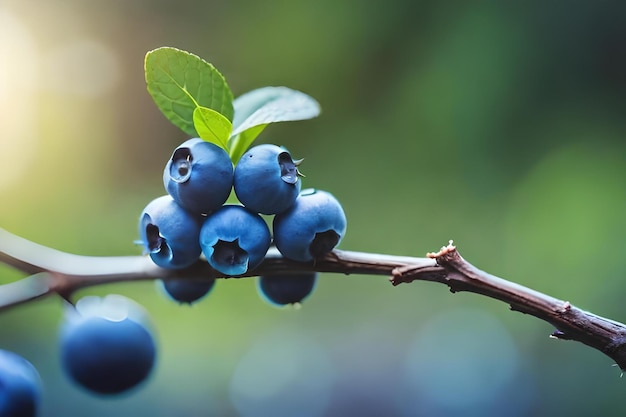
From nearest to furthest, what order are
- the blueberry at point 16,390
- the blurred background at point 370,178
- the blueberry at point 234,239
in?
the blueberry at point 234,239, the blueberry at point 16,390, the blurred background at point 370,178

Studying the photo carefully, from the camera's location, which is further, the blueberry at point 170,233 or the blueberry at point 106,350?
the blueberry at point 106,350

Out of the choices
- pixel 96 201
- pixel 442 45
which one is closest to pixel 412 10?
pixel 442 45

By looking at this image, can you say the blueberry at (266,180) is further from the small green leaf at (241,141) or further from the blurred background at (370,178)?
A: the blurred background at (370,178)

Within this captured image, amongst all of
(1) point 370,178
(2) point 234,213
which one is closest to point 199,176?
(2) point 234,213

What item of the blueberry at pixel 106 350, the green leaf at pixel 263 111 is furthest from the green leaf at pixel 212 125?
the blueberry at pixel 106 350

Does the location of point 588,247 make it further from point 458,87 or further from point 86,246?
point 86,246

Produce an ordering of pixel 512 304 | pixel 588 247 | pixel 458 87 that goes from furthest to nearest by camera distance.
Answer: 1. pixel 458 87
2. pixel 588 247
3. pixel 512 304

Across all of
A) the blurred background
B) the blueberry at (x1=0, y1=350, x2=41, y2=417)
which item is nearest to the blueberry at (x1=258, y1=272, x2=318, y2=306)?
the blueberry at (x1=0, y1=350, x2=41, y2=417)
